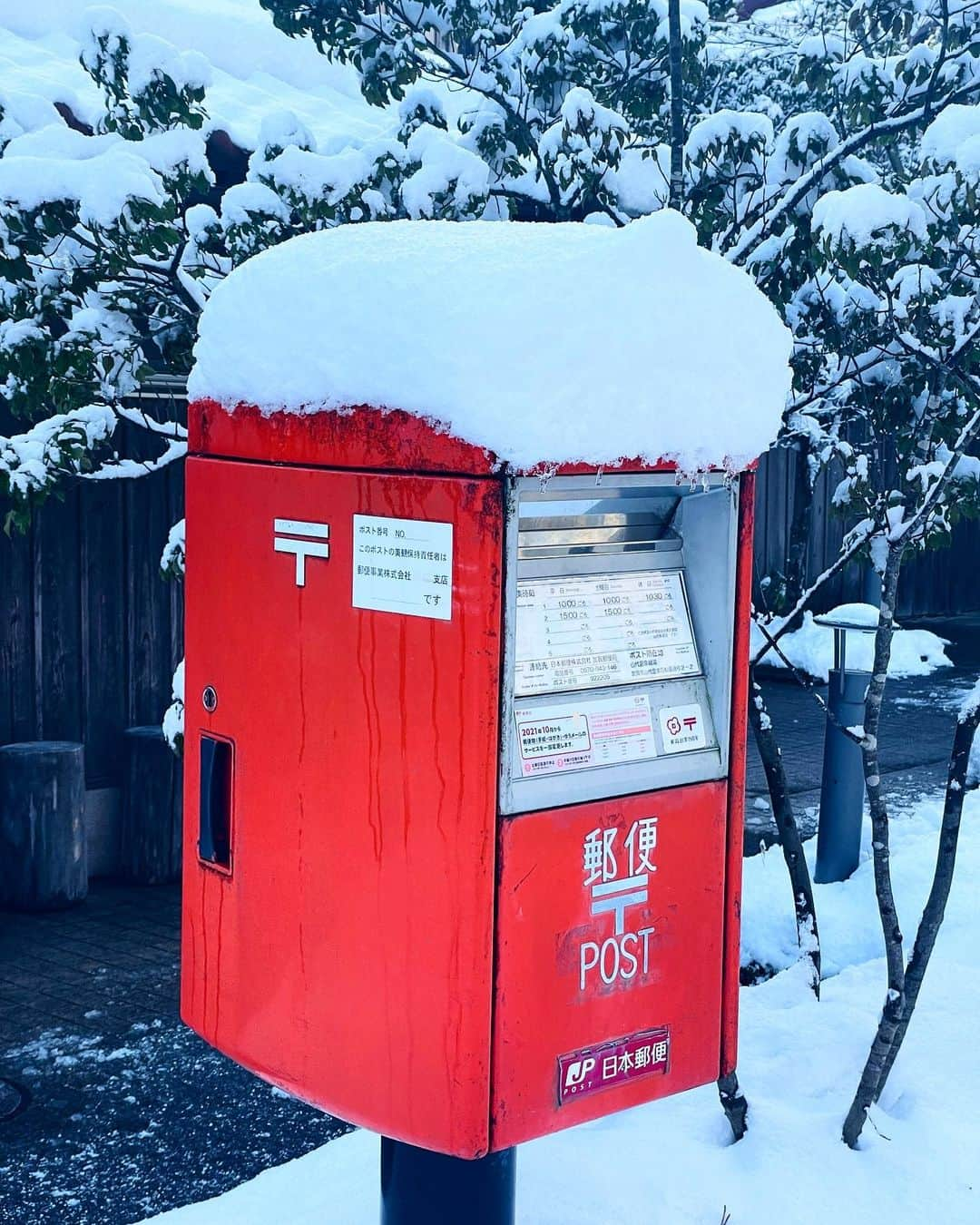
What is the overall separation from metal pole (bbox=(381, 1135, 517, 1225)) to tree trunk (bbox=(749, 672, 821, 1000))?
1.76 metres

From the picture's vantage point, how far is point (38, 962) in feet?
18.2

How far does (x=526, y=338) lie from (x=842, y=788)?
3.72m

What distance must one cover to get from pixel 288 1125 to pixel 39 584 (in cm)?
313

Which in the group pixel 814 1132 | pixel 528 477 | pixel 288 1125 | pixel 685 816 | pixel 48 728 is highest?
pixel 528 477

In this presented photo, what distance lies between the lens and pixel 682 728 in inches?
104

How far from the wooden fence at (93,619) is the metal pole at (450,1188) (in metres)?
4.36

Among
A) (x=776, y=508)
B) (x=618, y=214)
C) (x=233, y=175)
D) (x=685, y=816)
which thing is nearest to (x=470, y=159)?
(x=618, y=214)

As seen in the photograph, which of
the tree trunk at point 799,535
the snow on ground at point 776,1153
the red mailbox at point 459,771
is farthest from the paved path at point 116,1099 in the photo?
the tree trunk at point 799,535

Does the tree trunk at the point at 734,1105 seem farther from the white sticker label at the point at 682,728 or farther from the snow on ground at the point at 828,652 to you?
the snow on ground at the point at 828,652

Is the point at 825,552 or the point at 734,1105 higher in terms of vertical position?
the point at 825,552

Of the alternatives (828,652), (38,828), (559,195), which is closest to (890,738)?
(828,652)

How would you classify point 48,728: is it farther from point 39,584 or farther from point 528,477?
point 528,477

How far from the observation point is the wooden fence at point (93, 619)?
6.42 meters

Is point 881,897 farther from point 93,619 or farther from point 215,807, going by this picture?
point 93,619
